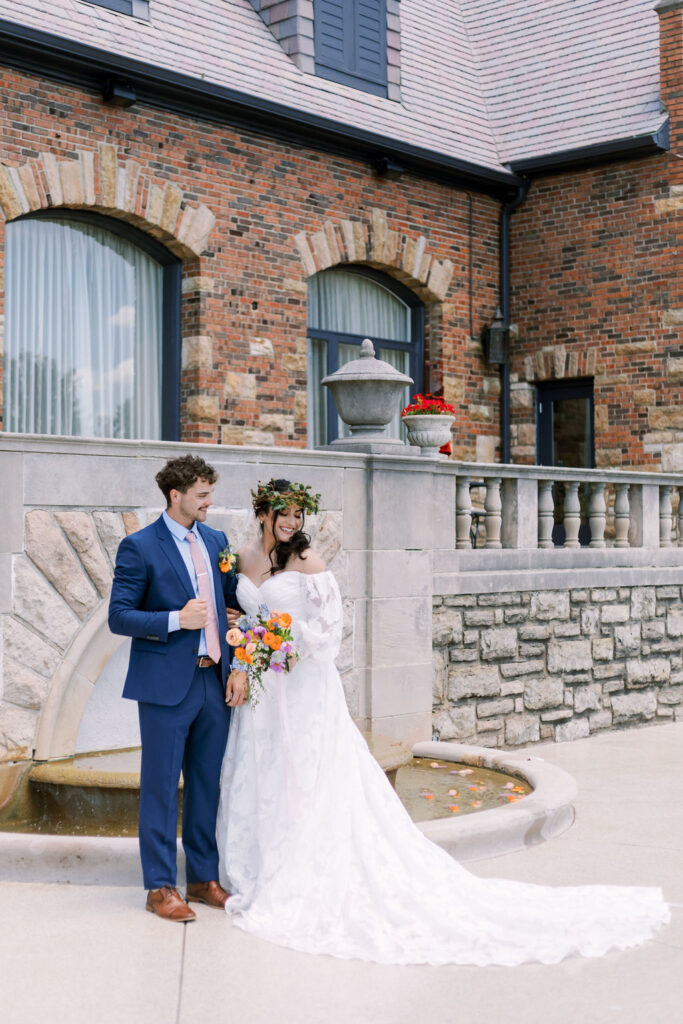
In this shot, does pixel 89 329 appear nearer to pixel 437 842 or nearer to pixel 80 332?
pixel 80 332

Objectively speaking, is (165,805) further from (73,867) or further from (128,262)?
(128,262)

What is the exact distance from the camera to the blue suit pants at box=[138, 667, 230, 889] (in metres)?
5.19

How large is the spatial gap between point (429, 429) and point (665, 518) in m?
2.91

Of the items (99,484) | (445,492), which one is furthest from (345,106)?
(99,484)

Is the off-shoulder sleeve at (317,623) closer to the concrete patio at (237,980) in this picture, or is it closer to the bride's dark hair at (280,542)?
the bride's dark hair at (280,542)

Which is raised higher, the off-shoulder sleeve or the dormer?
the dormer

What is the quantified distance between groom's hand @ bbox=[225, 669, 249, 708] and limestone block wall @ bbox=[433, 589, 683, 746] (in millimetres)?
4084

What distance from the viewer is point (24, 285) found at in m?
11.4

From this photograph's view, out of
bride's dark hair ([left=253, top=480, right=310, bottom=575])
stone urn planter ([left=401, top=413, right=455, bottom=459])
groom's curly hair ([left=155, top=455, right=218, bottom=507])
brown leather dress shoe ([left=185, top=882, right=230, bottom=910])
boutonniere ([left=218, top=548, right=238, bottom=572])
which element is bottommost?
brown leather dress shoe ([left=185, top=882, right=230, bottom=910])

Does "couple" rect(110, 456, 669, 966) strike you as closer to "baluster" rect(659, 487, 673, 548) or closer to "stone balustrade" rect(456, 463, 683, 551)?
"stone balustrade" rect(456, 463, 683, 551)

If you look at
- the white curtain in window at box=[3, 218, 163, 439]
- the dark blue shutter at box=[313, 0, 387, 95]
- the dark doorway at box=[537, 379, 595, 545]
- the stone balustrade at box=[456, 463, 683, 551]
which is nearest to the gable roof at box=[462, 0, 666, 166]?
the dark blue shutter at box=[313, 0, 387, 95]

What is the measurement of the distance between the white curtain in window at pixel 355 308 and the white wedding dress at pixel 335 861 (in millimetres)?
8628

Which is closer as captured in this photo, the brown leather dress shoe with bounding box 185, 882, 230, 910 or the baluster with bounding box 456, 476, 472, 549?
the brown leather dress shoe with bounding box 185, 882, 230, 910

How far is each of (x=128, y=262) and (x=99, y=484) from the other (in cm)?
533
